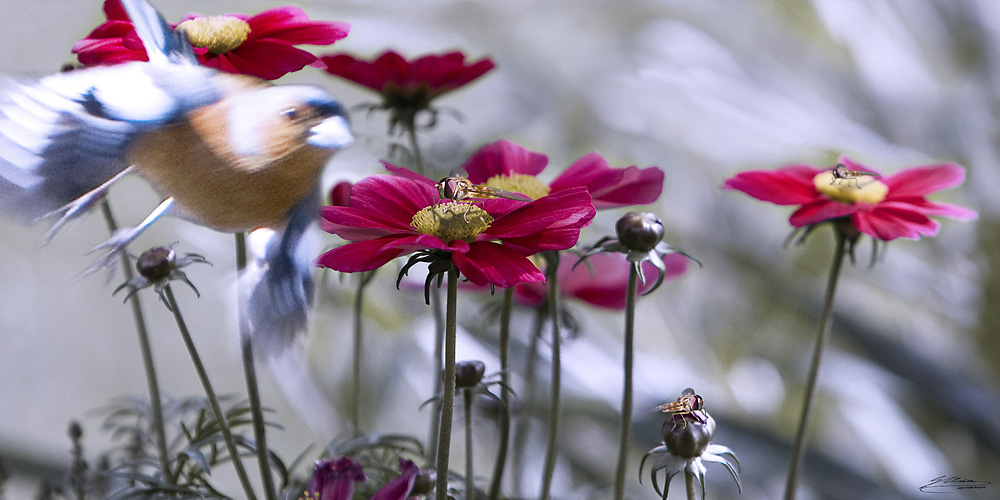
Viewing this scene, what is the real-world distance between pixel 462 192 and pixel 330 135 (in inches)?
1.3

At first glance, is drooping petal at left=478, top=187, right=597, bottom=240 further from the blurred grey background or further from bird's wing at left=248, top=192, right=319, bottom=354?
the blurred grey background

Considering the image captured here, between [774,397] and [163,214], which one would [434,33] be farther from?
[163,214]

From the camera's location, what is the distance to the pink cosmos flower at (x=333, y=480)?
19 cm

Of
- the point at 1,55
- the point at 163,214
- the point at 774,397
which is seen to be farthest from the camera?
the point at 774,397

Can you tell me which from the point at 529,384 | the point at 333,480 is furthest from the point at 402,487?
the point at 529,384

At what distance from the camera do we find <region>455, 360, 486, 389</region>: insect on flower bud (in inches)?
8.5

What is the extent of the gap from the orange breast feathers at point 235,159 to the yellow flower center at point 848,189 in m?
0.15

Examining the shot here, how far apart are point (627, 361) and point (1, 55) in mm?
643

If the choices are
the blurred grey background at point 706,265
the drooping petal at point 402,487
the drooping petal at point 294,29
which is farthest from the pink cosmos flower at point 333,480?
the blurred grey background at point 706,265

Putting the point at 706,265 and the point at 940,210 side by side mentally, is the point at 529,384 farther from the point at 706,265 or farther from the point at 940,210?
→ the point at 706,265

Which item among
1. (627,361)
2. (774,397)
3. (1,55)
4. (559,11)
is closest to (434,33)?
(559,11)

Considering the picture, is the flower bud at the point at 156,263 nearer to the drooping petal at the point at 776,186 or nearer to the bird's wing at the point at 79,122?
the bird's wing at the point at 79,122

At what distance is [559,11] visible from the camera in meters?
0.81

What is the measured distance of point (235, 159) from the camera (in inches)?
7.0
